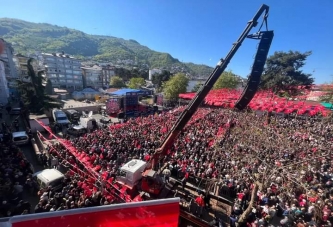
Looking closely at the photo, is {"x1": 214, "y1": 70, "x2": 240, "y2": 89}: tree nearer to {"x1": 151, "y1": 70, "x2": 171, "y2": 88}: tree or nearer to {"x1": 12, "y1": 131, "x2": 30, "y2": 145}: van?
{"x1": 151, "y1": 70, "x2": 171, "y2": 88}: tree

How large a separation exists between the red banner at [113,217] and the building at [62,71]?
7147 cm

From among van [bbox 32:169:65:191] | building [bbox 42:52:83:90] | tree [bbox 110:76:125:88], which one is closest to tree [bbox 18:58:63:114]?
van [bbox 32:169:65:191]

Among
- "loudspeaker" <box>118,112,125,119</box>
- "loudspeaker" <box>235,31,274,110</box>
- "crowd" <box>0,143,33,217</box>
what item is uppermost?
"loudspeaker" <box>235,31,274,110</box>

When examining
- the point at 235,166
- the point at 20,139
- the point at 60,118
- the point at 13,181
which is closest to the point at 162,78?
the point at 60,118

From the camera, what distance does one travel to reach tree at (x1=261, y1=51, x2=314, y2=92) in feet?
121

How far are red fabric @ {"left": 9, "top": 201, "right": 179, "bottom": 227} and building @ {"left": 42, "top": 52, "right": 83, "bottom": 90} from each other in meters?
71.5

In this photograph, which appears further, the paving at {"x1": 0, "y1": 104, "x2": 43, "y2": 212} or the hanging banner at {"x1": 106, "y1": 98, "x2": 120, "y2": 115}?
the hanging banner at {"x1": 106, "y1": 98, "x2": 120, "y2": 115}

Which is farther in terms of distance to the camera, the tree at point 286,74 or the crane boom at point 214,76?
the tree at point 286,74

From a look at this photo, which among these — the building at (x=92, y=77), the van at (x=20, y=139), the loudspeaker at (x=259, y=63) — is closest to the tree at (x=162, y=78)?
the building at (x=92, y=77)

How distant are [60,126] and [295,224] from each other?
23.9 metres

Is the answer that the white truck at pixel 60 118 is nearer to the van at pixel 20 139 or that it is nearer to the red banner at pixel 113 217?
the van at pixel 20 139

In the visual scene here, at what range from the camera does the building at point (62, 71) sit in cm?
6291

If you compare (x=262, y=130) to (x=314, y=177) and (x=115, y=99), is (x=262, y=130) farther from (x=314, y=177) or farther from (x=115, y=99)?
(x=115, y=99)

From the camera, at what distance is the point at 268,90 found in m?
37.5
